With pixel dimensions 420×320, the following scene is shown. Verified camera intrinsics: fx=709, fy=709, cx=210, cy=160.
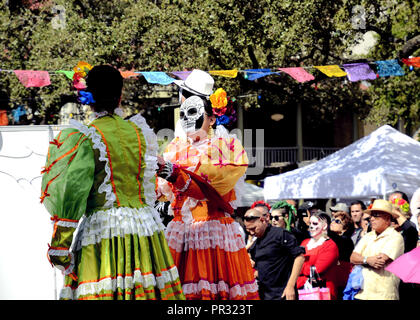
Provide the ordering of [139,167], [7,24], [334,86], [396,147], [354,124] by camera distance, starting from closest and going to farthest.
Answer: [139,167] < [396,147] < [7,24] < [334,86] < [354,124]

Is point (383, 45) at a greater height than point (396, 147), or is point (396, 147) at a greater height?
point (383, 45)

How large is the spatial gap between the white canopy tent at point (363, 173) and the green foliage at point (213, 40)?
125 inches

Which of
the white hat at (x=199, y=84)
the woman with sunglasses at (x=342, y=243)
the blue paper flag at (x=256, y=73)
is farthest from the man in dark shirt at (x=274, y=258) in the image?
the blue paper flag at (x=256, y=73)

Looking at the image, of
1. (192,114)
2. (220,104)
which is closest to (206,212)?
(192,114)

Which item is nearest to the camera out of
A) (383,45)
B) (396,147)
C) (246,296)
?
(246,296)

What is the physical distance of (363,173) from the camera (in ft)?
36.9

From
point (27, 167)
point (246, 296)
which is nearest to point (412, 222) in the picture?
point (246, 296)

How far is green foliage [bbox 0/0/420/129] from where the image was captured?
14.6 meters

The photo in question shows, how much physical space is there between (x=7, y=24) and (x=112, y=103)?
16.0 meters

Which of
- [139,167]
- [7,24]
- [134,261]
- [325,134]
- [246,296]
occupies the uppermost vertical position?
[7,24]

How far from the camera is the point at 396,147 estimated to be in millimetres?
11484

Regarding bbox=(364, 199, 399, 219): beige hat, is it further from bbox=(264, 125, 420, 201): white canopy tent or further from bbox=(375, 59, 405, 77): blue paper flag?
bbox=(375, 59, 405, 77): blue paper flag

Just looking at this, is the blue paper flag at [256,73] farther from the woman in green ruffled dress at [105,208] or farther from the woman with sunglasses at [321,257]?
the woman in green ruffled dress at [105,208]

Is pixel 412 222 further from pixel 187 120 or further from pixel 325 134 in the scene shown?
pixel 325 134
